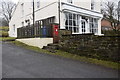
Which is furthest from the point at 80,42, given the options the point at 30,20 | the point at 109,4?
the point at 109,4

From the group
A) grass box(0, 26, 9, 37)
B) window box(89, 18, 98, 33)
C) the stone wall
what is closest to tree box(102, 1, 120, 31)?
window box(89, 18, 98, 33)

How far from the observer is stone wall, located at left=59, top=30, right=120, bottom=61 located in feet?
29.3

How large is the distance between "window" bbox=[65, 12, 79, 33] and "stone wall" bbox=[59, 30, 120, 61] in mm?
5130

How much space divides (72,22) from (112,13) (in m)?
18.8

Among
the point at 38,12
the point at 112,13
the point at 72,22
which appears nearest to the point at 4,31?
the point at 38,12

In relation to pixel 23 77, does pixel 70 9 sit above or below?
above

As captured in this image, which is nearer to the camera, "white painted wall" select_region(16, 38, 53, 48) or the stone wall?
the stone wall

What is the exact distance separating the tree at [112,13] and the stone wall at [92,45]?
23.0 metres

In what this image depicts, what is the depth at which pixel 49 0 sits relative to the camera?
707 inches

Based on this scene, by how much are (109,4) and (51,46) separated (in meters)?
25.3

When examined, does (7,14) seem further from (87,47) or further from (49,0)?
(87,47)

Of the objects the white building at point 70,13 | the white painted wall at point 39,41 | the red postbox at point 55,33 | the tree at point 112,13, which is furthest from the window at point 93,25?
the tree at point 112,13

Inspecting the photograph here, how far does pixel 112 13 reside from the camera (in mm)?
33219

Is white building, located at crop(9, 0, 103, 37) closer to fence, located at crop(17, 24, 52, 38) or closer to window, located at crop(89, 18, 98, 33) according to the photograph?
window, located at crop(89, 18, 98, 33)
